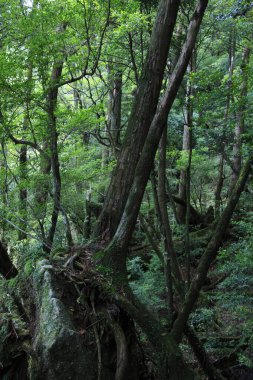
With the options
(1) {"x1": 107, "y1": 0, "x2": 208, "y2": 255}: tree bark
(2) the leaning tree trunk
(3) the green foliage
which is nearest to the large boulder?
(1) {"x1": 107, "y1": 0, "x2": 208, "y2": 255}: tree bark

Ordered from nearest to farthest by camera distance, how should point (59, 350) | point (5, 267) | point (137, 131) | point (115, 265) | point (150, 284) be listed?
point (59, 350) < point (115, 265) < point (137, 131) < point (5, 267) < point (150, 284)

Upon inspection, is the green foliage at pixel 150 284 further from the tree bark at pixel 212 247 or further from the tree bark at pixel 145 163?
the tree bark at pixel 145 163

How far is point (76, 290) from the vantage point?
4.27 meters

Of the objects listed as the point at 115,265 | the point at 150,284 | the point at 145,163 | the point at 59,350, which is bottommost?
the point at 59,350

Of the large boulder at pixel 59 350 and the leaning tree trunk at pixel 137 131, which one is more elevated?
the leaning tree trunk at pixel 137 131

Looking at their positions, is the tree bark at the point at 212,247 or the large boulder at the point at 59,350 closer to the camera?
the large boulder at the point at 59,350

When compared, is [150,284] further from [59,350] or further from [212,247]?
[59,350]

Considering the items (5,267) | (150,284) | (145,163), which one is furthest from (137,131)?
(150,284)

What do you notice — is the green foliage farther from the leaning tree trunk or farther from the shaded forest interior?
the leaning tree trunk

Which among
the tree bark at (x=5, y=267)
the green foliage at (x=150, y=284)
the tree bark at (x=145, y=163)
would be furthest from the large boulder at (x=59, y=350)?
the green foliage at (x=150, y=284)

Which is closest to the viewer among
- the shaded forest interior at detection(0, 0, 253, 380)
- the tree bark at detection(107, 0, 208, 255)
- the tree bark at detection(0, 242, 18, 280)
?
the shaded forest interior at detection(0, 0, 253, 380)

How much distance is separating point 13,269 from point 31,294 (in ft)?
7.28

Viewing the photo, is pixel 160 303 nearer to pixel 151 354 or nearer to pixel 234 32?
pixel 151 354

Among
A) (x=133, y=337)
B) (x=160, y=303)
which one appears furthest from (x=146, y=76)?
(x=160, y=303)
